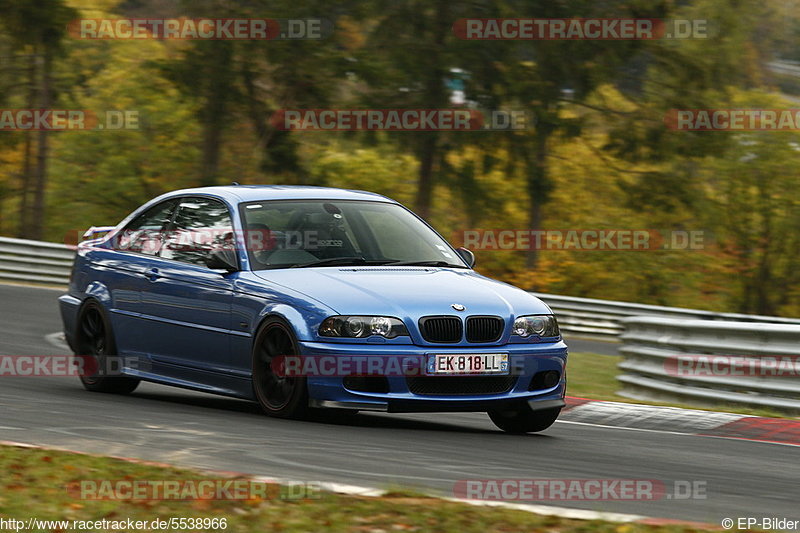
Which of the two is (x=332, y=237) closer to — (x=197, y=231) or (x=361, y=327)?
(x=197, y=231)

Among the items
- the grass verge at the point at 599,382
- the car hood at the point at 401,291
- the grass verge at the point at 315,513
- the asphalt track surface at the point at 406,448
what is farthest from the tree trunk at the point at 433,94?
the grass verge at the point at 315,513

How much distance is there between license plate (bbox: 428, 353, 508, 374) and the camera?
→ 831 cm

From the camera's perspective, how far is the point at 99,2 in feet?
194

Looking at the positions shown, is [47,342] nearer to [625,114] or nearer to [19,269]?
[19,269]

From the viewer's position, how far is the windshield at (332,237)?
30.3ft

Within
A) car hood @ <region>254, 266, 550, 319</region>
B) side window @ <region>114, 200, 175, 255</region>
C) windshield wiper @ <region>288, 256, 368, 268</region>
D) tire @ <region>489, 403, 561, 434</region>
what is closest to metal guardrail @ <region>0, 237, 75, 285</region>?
side window @ <region>114, 200, 175, 255</region>

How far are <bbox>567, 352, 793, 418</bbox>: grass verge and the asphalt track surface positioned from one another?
212 centimetres

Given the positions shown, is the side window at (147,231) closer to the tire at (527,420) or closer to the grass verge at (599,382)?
the tire at (527,420)

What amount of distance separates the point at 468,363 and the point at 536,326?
64 centimetres

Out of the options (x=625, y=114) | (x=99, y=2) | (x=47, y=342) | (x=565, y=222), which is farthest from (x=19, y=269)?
(x=99, y=2)

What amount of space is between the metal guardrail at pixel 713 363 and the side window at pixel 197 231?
4.85m

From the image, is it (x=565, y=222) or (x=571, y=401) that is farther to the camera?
(x=565, y=222)

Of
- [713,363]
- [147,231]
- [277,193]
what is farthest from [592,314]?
[277,193]

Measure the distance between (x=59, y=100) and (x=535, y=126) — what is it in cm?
1713
